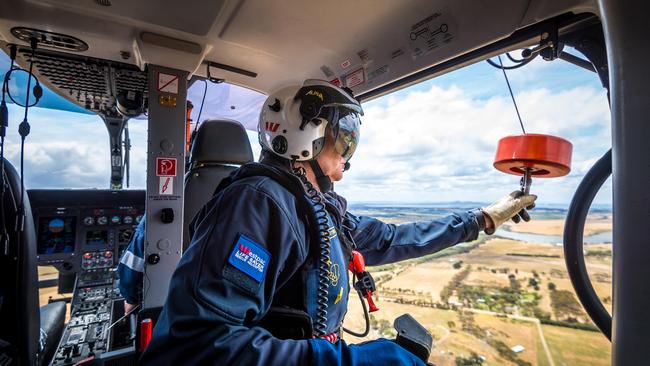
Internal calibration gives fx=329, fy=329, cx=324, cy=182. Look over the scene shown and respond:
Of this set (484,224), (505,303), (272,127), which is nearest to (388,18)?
(272,127)

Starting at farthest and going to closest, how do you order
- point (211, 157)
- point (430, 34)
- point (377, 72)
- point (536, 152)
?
point (211, 157)
point (377, 72)
point (430, 34)
point (536, 152)

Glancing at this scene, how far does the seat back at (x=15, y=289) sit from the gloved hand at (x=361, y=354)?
5.80 ft

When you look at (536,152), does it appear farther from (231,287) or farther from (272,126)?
(231,287)

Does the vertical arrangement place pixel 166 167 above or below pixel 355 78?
below

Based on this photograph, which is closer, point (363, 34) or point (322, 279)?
point (322, 279)

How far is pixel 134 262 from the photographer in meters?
2.31

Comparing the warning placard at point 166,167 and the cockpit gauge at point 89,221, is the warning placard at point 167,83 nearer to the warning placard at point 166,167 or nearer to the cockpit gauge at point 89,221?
the warning placard at point 166,167

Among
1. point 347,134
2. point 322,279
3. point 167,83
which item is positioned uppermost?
point 167,83

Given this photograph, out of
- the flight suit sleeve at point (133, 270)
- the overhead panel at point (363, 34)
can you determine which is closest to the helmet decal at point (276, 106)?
the overhead panel at point (363, 34)

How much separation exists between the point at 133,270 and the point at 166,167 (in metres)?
0.75

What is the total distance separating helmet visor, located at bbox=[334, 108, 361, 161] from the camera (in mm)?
1376

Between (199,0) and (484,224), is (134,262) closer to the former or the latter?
(199,0)

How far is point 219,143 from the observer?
2.42 metres

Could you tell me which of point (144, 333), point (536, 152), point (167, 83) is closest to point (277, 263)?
point (536, 152)
